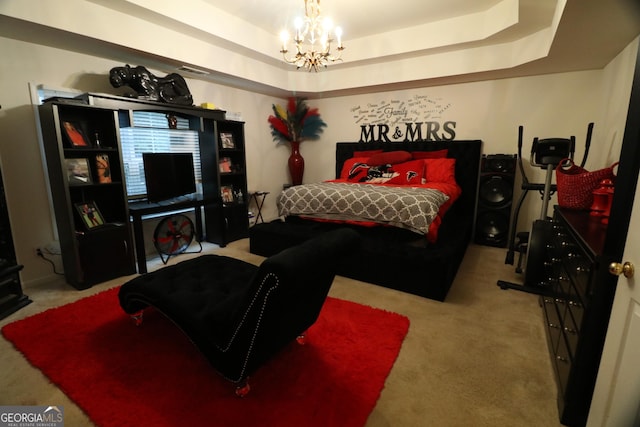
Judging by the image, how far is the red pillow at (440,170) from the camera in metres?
4.08

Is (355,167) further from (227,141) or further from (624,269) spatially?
(624,269)

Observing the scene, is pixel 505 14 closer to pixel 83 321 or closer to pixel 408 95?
pixel 408 95

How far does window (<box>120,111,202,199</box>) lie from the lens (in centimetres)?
340

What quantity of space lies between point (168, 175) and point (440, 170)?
11.4 feet

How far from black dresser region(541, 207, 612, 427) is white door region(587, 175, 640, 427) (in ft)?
0.54

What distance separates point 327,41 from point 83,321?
3.08m

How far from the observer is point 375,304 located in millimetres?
2469

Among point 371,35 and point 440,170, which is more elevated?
point 371,35

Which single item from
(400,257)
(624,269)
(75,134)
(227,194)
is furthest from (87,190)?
(624,269)

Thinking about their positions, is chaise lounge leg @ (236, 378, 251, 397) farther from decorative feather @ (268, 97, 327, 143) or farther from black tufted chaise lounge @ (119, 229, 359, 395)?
decorative feather @ (268, 97, 327, 143)

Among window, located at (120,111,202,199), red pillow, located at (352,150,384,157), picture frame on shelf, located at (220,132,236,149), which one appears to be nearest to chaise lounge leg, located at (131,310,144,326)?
window, located at (120,111,202,199)

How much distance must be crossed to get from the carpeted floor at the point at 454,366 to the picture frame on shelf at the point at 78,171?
994 millimetres

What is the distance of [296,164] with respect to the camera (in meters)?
5.43

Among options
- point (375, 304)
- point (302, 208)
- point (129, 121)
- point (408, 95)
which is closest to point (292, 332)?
point (375, 304)
